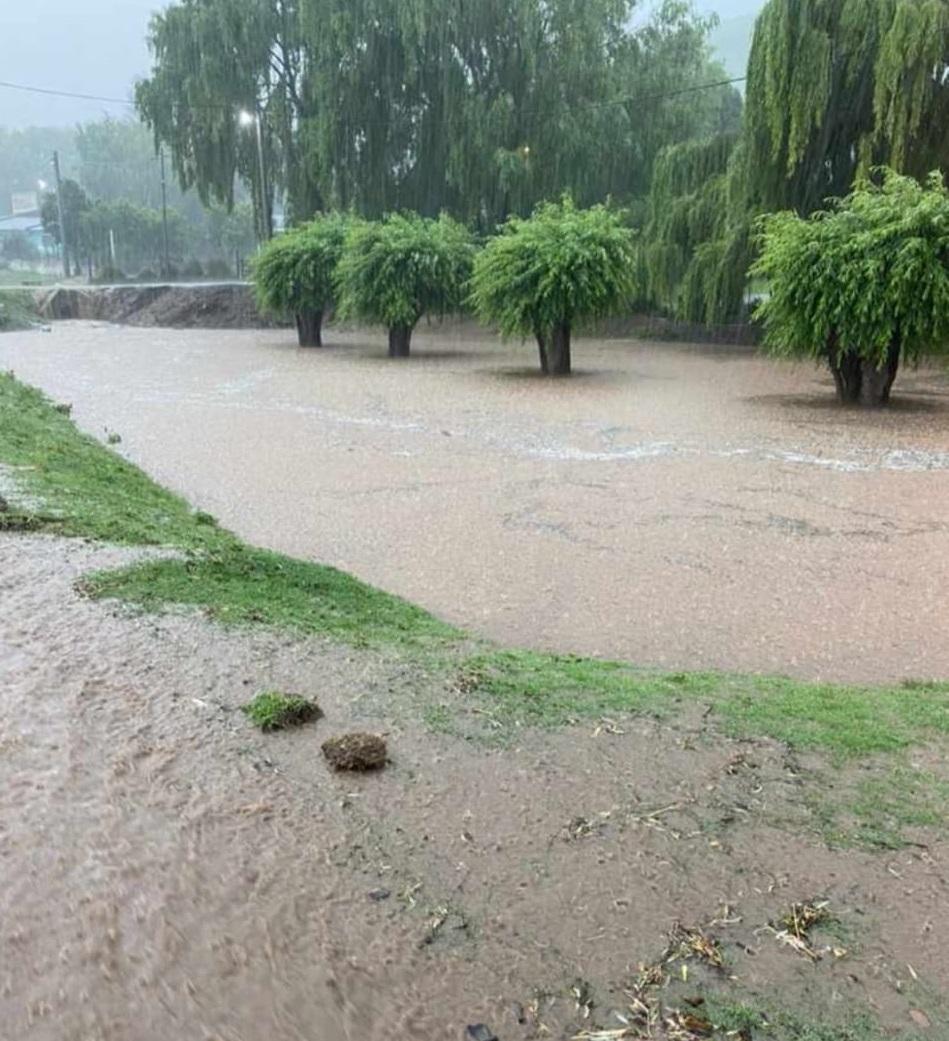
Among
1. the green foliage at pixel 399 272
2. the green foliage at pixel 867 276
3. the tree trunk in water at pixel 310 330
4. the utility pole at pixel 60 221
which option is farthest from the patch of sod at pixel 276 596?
the utility pole at pixel 60 221

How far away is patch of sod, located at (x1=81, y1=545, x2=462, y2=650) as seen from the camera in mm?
4027

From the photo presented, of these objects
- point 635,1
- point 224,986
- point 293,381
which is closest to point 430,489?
point 224,986

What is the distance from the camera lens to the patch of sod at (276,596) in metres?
4.03

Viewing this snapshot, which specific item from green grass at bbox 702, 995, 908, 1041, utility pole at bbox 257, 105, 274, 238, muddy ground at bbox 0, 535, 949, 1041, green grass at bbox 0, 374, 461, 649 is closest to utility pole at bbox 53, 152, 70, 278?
utility pole at bbox 257, 105, 274, 238

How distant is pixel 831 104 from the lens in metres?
15.9

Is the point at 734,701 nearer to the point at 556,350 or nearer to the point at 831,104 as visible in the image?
the point at 556,350

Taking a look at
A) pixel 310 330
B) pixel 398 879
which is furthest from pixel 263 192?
pixel 398 879

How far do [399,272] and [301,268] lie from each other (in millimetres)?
3226

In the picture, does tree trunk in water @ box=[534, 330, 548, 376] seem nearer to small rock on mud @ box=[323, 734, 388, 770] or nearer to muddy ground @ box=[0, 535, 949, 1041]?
muddy ground @ box=[0, 535, 949, 1041]

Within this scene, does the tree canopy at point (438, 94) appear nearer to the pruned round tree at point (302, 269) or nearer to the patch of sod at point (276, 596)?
the pruned round tree at point (302, 269)

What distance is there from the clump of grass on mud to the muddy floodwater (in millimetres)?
2075

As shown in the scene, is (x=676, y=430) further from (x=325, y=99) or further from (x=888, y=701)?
(x=325, y=99)

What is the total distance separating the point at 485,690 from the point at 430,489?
17.0ft

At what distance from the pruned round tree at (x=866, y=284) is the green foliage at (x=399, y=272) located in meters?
8.20
